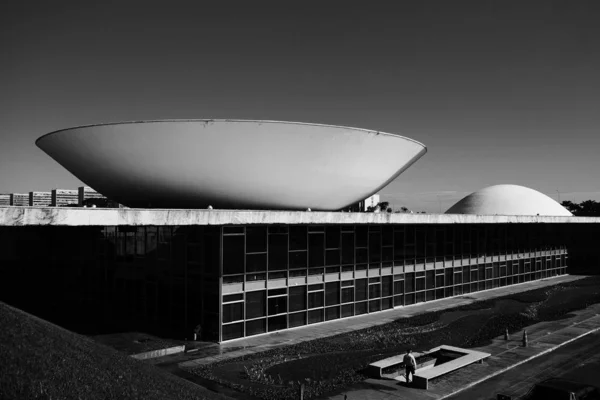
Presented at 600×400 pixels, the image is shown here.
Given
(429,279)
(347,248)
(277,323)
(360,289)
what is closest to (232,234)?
(277,323)

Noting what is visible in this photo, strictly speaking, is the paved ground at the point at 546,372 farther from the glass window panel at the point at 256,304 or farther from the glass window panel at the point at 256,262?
the glass window panel at the point at 256,262

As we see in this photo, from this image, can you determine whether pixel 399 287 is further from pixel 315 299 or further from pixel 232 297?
pixel 232 297

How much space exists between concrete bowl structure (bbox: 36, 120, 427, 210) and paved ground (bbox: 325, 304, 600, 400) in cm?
1025

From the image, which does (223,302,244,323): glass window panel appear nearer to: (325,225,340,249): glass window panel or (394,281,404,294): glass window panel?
(325,225,340,249): glass window panel

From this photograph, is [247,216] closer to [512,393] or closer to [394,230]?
[512,393]

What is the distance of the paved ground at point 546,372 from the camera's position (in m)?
15.4

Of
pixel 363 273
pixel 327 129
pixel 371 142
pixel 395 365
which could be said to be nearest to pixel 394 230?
pixel 363 273

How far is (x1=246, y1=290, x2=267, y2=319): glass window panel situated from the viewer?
2327cm

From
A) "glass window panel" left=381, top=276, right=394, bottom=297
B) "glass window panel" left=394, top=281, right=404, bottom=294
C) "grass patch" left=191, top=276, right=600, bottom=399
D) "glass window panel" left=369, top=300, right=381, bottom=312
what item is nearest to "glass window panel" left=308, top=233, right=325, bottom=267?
"grass patch" left=191, top=276, right=600, bottom=399

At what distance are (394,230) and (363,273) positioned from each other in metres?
3.93

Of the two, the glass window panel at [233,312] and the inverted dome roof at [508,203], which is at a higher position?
the inverted dome roof at [508,203]

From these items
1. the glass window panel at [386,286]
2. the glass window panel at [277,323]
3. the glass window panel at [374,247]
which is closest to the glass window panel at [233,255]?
the glass window panel at [277,323]

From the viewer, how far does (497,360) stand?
18.8 m

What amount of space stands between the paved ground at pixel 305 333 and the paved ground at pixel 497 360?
616 cm
